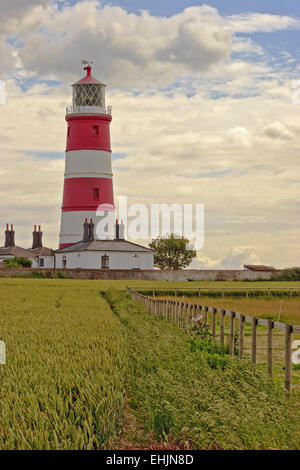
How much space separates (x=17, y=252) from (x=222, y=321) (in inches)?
2546

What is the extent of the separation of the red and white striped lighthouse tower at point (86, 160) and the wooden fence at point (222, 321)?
84.3 ft

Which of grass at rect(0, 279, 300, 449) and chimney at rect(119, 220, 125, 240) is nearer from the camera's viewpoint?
grass at rect(0, 279, 300, 449)

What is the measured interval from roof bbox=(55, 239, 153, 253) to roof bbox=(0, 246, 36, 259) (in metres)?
15.1

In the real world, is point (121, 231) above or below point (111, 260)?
above

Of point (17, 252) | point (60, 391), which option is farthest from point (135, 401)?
point (17, 252)

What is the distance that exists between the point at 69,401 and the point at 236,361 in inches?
129

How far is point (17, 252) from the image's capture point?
7638cm

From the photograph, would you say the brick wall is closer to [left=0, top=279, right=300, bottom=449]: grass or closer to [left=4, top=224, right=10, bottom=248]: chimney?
[left=4, top=224, right=10, bottom=248]: chimney

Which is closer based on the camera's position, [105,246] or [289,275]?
[289,275]

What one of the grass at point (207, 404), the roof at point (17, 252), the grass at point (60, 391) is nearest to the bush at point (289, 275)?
the roof at point (17, 252)

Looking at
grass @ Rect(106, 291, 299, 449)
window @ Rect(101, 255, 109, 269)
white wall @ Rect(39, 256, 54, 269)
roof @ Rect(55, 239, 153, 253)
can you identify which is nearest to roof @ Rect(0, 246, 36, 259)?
white wall @ Rect(39, 256, 54, 269)

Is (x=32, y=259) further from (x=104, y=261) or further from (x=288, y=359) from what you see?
(x=288, y=359)

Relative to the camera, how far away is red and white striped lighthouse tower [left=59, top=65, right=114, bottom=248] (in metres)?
58.1

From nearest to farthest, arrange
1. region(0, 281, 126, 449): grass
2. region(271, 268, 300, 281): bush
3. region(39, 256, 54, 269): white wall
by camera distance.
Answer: region(0, 281, 126, 449): grass, region(271, 268, 300, 281): bush, region(39, 256, 54, 269): white wall
